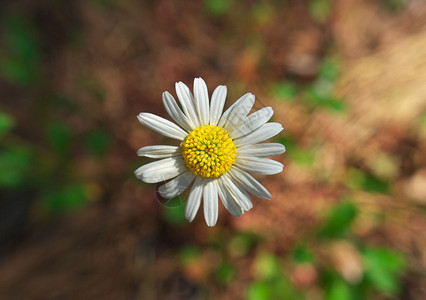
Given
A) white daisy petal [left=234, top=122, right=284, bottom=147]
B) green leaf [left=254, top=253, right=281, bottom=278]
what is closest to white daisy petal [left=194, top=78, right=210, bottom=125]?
white daisy petal [left=234, top=122, right=284, bottom=147]

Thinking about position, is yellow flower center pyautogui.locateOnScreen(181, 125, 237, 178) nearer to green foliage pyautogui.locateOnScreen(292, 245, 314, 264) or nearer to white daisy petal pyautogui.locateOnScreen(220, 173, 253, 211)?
white daisy petal pyautogui.locateOnScreen(220, 173, 253, 211)

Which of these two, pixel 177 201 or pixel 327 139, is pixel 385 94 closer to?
pixel 327 139

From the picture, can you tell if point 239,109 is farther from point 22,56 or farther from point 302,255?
point 22,56

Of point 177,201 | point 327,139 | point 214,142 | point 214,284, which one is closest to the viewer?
point 214,142

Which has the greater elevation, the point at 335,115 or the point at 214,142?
the point at 335,115

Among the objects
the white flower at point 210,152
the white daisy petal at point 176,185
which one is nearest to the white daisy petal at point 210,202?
the white flower at point 210,152

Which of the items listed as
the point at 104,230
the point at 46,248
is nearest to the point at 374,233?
the point at 104,230

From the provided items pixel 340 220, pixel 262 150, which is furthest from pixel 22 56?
pixel 340 220
